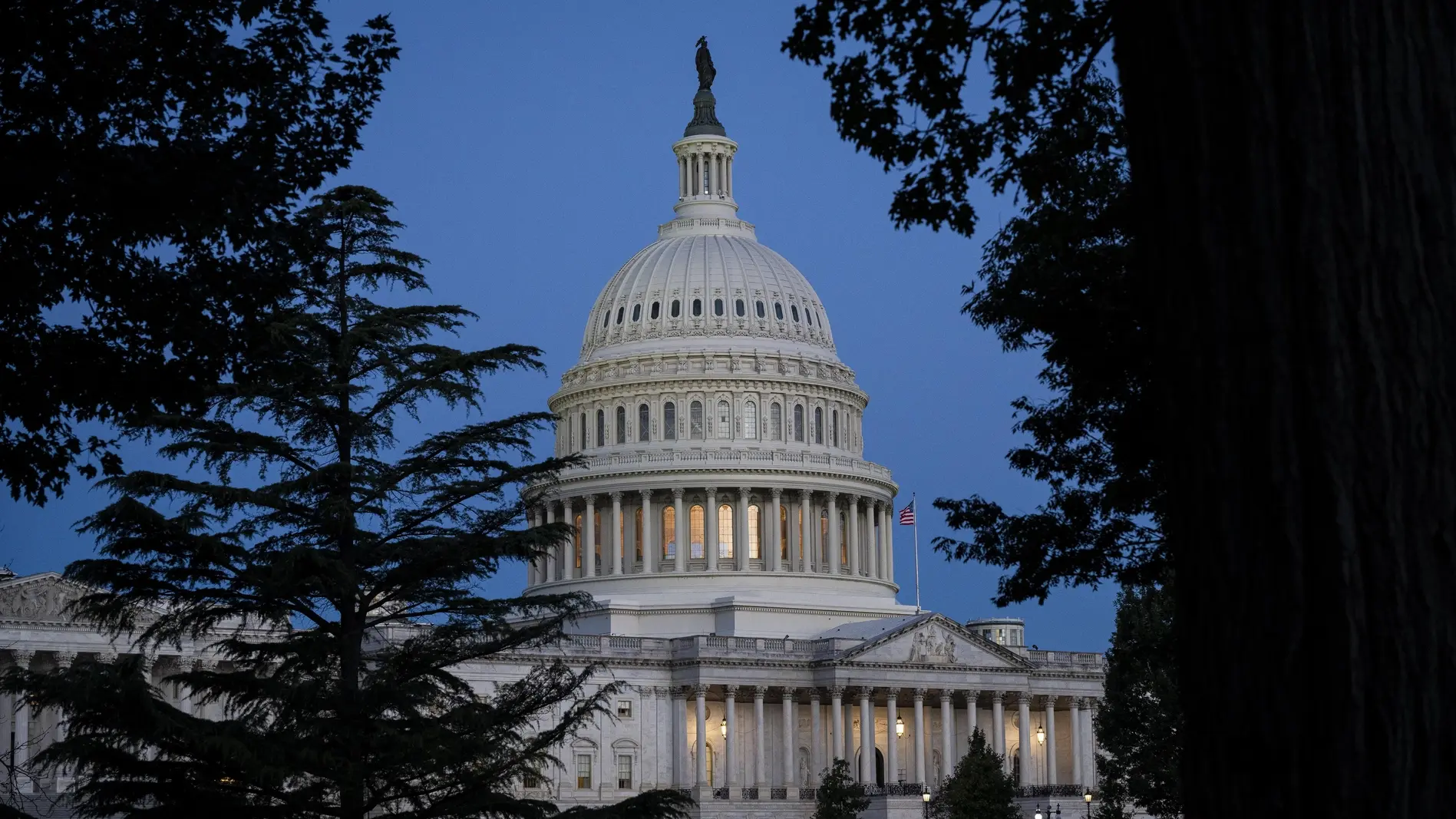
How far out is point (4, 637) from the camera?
95.7 meters

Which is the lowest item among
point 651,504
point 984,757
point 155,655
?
Answer: point 984,757

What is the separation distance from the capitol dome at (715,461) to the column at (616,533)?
148mm

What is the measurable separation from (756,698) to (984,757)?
91.0 ft

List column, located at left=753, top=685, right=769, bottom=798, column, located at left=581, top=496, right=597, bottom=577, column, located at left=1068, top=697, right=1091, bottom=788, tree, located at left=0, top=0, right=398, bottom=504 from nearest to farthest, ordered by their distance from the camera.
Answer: tree, located at left=0, top=0, right=398, bottom=504 → column, located at left=753, top=685, right=769, bottom=798 → column, located at left=1068, top=697, right=1091, bottom=788 → column, located at left=581, top=496, right=597, bottom=577

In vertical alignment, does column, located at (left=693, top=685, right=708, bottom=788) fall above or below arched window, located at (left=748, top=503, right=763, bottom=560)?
below

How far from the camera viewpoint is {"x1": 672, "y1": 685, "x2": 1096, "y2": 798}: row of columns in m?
112

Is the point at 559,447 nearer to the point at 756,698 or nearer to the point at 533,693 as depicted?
the point at 756,698

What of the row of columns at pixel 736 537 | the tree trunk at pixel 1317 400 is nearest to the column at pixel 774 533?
the row of columns at pixel 736 537

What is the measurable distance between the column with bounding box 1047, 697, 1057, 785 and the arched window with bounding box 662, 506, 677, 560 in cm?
2835

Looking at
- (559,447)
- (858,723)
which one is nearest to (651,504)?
(559,447)

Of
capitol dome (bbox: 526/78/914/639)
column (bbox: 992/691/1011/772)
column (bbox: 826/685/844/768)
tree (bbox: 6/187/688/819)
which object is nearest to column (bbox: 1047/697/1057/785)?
column (bbox: 992/691/1011/772)

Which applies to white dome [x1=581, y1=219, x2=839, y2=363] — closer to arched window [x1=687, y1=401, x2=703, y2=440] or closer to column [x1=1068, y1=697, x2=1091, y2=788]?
arched window [x1=687, y1=401, x2=703, y2=440]

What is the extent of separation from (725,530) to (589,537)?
9.77 meters

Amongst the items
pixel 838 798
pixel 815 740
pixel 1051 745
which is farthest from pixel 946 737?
pixel 838 798
